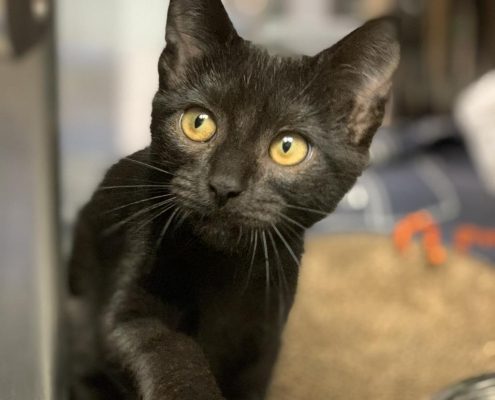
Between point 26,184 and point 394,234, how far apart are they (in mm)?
1008

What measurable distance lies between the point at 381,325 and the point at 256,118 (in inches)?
25.9

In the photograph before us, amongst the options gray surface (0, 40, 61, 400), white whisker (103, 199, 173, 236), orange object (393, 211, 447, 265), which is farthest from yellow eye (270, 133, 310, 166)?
orange object (393, 211, 447, 265)

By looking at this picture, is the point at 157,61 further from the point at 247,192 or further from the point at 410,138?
the point at 410,138

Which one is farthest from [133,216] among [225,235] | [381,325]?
[381,325]

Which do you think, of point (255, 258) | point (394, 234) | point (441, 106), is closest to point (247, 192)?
point (255, 258)

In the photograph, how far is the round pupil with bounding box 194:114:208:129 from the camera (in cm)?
66

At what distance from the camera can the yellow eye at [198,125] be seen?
25.8 inches

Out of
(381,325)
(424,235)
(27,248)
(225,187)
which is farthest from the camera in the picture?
(424,235)

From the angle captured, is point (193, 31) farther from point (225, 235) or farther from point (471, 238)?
point (471, 238)

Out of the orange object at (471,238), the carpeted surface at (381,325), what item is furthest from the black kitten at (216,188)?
the orange object at (471,238)

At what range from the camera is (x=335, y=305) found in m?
1.23

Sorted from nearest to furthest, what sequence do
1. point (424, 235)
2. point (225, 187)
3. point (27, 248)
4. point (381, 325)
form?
point (225, 187) → point (27, 248) → point (381, 325) → point (424, 235)

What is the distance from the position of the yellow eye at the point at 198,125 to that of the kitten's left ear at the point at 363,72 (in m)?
0.12

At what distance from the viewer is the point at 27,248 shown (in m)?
0.72
